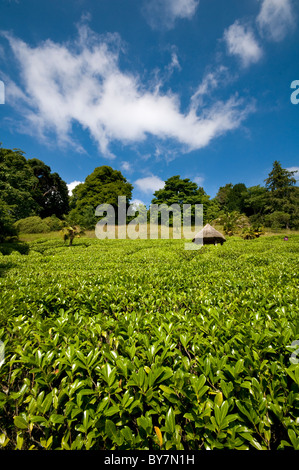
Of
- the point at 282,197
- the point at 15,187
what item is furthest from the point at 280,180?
the point at 15,187

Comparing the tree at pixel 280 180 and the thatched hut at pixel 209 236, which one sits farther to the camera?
the tree at pixel 280 180

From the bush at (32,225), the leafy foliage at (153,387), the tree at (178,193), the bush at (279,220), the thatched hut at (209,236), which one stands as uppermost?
the tree at (178,193)

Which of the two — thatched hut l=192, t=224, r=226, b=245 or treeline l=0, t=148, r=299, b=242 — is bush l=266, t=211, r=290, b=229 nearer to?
treeline l=0, t=148, r=299, b=242

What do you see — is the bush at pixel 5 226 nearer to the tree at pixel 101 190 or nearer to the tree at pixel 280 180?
the tree at pixel 101 190

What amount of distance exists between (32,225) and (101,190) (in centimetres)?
1608

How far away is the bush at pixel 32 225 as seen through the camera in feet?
97.6

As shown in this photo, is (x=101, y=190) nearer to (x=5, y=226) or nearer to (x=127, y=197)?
(x=127, y=197)

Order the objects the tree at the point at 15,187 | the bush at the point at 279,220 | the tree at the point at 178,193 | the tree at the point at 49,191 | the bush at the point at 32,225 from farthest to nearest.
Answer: the tree at the point at 178,193
the tree at the point at 49,191
the bush at the point at 279,220
the bush at the point at 32,225
the tree at the point at 15,187

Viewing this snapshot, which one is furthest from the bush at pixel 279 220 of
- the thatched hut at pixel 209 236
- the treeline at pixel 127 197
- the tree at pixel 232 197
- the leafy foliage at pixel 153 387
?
the leafy foliage at pixel 153 387

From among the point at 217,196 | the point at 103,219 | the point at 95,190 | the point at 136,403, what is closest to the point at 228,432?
the point at 136,403

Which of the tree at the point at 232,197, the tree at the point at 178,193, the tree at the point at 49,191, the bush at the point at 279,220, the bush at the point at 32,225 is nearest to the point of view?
the bush at the point at 32,225

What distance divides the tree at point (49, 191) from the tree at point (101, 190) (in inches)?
209

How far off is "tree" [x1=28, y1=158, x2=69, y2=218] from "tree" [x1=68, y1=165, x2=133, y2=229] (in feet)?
17.4

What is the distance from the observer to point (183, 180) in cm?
4497
